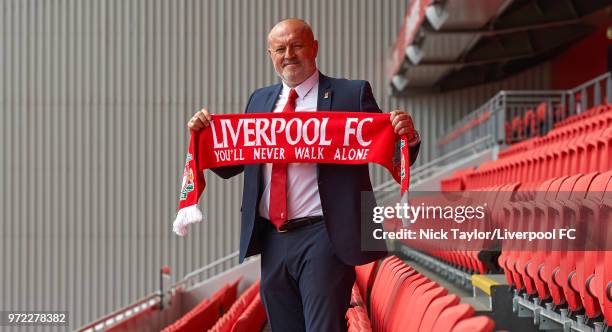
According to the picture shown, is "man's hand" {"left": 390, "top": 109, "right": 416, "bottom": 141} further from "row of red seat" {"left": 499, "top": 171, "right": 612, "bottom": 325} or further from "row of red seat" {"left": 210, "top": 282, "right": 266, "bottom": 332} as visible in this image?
"row of red seat" {"left": 210, "top": 282, "right": 266, "bottom": 332}

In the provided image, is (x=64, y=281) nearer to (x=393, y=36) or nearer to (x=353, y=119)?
(x=393, y=36)

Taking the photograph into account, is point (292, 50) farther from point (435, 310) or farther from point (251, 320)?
point (251, 320)

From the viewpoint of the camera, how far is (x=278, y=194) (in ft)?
5.38

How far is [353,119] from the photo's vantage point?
1.78 meters

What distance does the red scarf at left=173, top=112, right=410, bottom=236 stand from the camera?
5.74ft

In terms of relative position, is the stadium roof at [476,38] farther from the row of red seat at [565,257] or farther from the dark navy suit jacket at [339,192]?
the dark navy suit jacket at [339,192]

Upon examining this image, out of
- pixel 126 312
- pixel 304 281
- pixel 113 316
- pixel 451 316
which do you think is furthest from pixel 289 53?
pixel 126 312

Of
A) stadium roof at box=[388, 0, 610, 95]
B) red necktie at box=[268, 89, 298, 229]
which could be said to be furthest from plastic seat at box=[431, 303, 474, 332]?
stadium roof at box=[388, 0, 610, 95]

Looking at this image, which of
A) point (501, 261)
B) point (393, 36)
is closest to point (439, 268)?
point (501, 261)

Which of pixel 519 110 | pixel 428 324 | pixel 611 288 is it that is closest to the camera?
pixel 428 324

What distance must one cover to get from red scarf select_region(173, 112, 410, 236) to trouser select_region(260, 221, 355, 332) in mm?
184

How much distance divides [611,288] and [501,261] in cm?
100

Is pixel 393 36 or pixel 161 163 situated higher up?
pixel 393 36

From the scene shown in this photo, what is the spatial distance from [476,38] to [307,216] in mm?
6110
